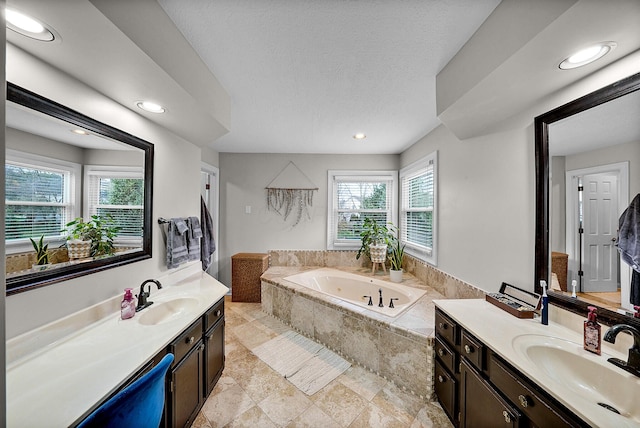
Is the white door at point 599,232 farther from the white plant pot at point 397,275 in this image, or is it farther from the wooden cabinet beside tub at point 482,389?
the white plant pot at point 397,275

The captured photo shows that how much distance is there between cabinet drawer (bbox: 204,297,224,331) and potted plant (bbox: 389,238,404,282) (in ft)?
6.78

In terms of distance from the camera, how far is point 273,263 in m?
3.82

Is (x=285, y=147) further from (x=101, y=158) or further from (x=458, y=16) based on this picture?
(x=458, y=16)

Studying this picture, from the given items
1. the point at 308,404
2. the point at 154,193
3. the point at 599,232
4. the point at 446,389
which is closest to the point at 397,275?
the point at 446,389

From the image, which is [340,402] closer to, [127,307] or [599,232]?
[127,307]

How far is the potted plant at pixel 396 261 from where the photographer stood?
9.77 feet

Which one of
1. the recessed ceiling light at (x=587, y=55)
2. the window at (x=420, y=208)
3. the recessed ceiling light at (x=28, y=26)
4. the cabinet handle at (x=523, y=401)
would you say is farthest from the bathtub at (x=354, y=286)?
the recessed ceiling light at (x=28, y=26)

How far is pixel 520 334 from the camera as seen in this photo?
1215mm

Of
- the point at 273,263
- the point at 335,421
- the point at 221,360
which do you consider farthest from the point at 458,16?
the point at 273,263

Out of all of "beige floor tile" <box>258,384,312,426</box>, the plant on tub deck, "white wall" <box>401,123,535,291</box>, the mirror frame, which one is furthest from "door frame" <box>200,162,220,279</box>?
the mirror frame

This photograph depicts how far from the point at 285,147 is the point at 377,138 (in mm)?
1342

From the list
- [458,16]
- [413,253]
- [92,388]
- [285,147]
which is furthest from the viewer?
[285,147]

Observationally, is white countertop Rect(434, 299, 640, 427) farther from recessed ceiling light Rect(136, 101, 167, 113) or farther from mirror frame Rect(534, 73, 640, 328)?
recessed ceiling light Rect(136, 101, 167, 113)

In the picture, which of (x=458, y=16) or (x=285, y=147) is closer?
(x=458, y=16)
